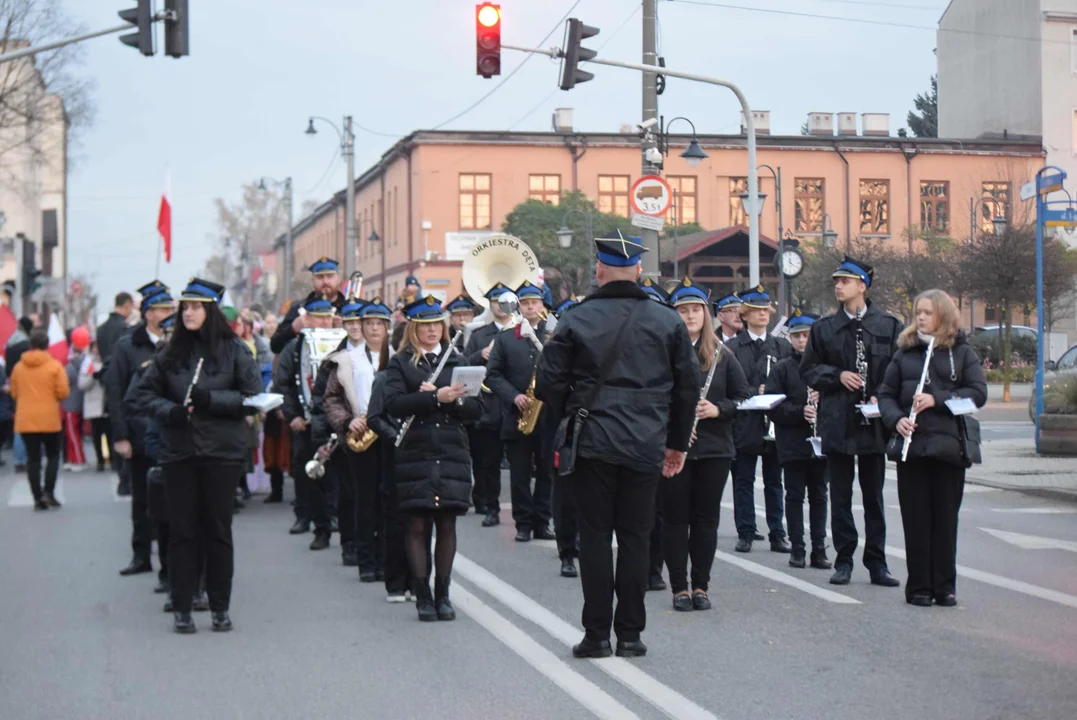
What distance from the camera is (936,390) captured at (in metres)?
9.25

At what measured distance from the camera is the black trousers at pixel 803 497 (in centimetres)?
1100

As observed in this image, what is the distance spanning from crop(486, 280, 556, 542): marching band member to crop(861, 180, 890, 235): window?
158 ft

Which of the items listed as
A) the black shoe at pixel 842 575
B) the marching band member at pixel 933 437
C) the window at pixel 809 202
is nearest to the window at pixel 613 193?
the window at pixel 809 202

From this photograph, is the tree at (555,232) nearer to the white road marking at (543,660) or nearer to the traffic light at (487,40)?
the traffic light at (487,40)

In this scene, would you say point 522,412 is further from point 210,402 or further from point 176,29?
point 176,29

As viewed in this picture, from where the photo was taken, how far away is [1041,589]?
32.8ft

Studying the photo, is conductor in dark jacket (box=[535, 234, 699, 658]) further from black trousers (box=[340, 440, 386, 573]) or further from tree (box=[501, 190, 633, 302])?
tree (box=[501, 190, 633, 302])

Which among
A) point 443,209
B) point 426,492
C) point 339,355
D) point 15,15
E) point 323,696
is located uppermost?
point 15,15

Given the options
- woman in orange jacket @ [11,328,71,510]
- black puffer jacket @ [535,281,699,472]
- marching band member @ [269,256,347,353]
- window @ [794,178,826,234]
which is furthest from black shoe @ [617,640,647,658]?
window @ [794,178,826,234]

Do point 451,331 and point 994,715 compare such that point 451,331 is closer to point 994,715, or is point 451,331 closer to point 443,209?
point 994,715

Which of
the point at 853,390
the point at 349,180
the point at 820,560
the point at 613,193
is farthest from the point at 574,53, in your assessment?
the point at 613,193

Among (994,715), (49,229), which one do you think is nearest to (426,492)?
(994,715)

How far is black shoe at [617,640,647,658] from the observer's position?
7691 mm

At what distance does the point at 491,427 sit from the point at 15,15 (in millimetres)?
43949
